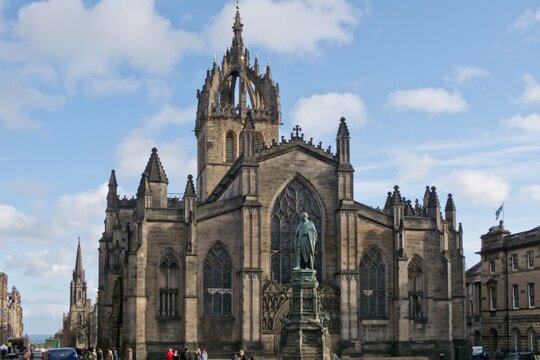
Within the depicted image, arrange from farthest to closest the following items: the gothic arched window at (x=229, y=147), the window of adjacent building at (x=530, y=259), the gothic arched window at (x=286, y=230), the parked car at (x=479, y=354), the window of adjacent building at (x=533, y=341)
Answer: the gothic arched window at (x=229, y=147)
the window of adjacent building at (x=530, y=259)
the window of adjacent building at (x=533, y=341)
the parked car at (x=479, y=354)
the gothic arched window at (x=286, y=230)

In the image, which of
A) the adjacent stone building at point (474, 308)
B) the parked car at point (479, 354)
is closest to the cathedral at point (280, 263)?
the parked car at point (479, 354)

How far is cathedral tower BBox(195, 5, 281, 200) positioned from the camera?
7419 centimetres

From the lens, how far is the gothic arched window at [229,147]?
74.7 meters

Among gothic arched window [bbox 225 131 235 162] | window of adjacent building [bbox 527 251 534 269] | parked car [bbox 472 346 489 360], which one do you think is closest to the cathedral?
parked car [bbox 472 346 489 360]

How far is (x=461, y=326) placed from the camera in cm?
5609

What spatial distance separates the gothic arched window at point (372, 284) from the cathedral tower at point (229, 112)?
67.5ft

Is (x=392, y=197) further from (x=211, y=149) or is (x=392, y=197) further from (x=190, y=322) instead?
(x=211, y=149)

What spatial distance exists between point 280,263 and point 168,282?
7.09m

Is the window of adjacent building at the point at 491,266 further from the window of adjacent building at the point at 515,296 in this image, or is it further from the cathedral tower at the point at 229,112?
the cathedral tower at the point at 229,112

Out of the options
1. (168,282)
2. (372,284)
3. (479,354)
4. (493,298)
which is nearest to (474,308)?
(493,298)

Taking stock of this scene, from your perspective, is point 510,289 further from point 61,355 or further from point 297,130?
point 61,355

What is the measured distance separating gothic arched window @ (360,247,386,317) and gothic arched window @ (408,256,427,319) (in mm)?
1763

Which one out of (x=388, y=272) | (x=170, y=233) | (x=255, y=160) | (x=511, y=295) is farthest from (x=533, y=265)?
(x=170, y=233)

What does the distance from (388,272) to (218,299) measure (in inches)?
431
